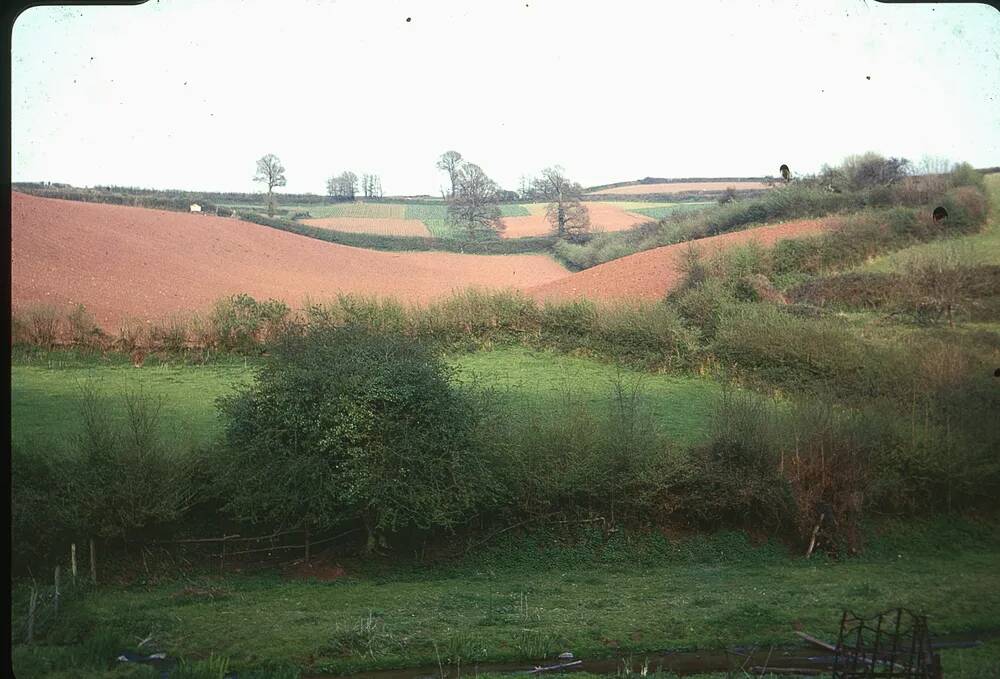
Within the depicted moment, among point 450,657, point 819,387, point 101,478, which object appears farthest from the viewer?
point 819,387

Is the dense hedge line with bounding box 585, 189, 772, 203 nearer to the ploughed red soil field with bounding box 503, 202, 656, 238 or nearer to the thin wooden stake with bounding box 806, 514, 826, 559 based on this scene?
the ploughed red soil field with bounding box 503, 202, 656, 238

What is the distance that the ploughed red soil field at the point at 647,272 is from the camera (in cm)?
1216

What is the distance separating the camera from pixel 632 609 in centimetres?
925

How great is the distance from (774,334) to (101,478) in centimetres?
811

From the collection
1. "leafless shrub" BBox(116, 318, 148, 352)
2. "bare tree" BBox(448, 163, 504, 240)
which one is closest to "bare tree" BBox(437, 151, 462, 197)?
"bare tree" BBox(448, 163, 504, 240)

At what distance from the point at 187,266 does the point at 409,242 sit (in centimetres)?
290

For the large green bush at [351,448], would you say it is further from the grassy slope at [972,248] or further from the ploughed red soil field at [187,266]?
the grassy slope at [972,248]

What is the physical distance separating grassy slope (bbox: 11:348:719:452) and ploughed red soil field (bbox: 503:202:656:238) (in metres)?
1.60

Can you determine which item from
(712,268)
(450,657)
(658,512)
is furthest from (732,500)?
(450,657)

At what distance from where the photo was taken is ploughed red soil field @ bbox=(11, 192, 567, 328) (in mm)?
11938

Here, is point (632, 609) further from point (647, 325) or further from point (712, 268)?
point (712, 268)

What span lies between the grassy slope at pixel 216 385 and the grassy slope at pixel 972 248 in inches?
113

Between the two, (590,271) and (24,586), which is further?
(590,271)

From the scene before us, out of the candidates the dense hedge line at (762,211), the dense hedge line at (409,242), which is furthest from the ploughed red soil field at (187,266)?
the dense hedge line at (762,211)
